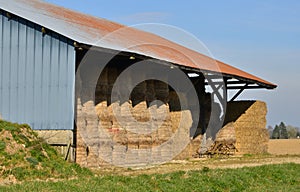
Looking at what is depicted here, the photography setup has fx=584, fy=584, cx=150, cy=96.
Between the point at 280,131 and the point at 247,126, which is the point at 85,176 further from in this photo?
the point at 280,131

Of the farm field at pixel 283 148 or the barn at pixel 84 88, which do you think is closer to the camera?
the barn at pixel 84 88

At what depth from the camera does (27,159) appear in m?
17.4

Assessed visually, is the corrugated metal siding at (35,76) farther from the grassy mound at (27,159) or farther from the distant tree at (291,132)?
the distant tree at (291,132)

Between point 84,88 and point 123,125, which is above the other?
point 84,88

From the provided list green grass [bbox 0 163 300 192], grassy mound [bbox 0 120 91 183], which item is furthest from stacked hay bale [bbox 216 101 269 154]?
grassy mound [bbox 0 120 91 183]

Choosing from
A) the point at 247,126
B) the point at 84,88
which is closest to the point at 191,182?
the point at 84,88

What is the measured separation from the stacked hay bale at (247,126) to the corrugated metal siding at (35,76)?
13.8 meters

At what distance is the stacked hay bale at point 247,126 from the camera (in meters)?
32.8

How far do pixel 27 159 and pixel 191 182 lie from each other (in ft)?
16.4

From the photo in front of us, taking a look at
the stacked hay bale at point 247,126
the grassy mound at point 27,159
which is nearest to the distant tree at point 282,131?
the stacked hay bale at point 247,126

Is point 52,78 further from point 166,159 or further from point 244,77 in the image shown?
point 244,77

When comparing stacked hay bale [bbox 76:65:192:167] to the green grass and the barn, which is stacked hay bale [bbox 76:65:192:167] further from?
the green grass

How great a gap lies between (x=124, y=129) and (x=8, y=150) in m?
6.29

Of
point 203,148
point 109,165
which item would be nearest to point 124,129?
point 109,165
